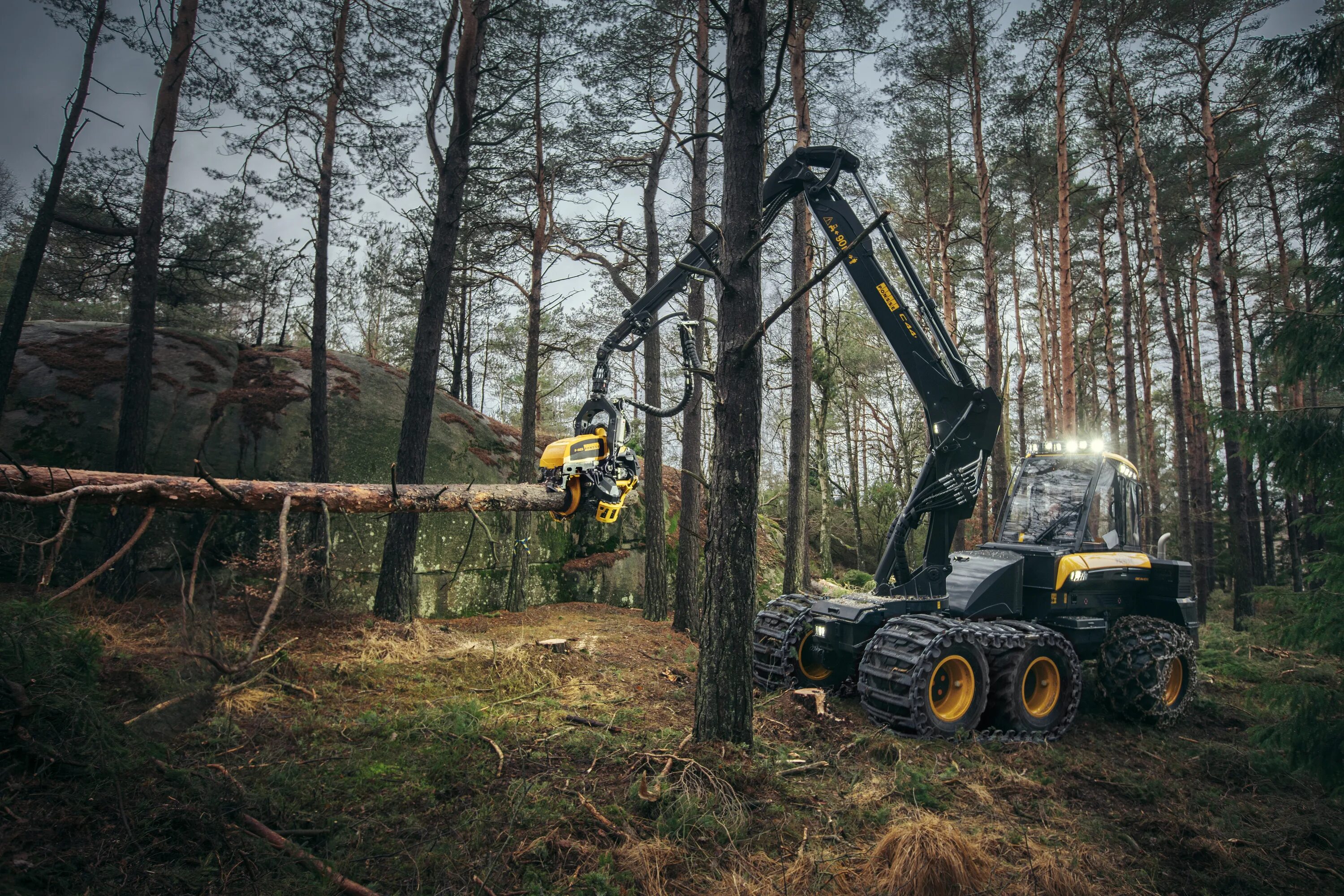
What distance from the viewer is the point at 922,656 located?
522 centimetres

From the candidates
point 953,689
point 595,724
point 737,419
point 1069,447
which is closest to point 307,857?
point 595,724

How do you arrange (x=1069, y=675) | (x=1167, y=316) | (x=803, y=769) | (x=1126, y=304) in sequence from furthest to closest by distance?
(x=1167, y=316) < (x=1126, y=304) < (x=1069, y=675) < (x=803, y=769)

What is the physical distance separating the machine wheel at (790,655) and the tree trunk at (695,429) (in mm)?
2754

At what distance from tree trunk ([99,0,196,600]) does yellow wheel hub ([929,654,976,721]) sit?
28.7 ft

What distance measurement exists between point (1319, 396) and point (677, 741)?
2967 centimetres

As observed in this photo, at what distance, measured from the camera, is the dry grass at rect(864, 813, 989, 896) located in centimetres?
293

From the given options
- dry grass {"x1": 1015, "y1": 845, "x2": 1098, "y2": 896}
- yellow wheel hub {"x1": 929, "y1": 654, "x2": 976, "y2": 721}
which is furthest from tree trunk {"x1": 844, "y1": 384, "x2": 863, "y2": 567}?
dry grass {"x1": 1015, "y1": 845, "x2": 1098, "y2": 896}

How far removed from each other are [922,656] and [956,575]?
1.83m

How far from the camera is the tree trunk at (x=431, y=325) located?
7.71 m

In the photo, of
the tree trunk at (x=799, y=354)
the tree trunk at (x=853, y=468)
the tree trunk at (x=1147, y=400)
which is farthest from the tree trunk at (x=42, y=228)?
the tree trunk at (x=1147, y=400)

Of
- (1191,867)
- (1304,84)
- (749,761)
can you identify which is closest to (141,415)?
(749,761)

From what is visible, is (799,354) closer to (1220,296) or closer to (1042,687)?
(1042,687)

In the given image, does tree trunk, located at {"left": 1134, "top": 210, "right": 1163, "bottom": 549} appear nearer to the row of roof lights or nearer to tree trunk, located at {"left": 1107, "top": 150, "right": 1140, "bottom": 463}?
tree trunk, located at {"left": 1107, "top": 150, "right": 1140, "bottom": 463}

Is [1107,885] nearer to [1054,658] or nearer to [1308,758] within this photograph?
[1308,758]
